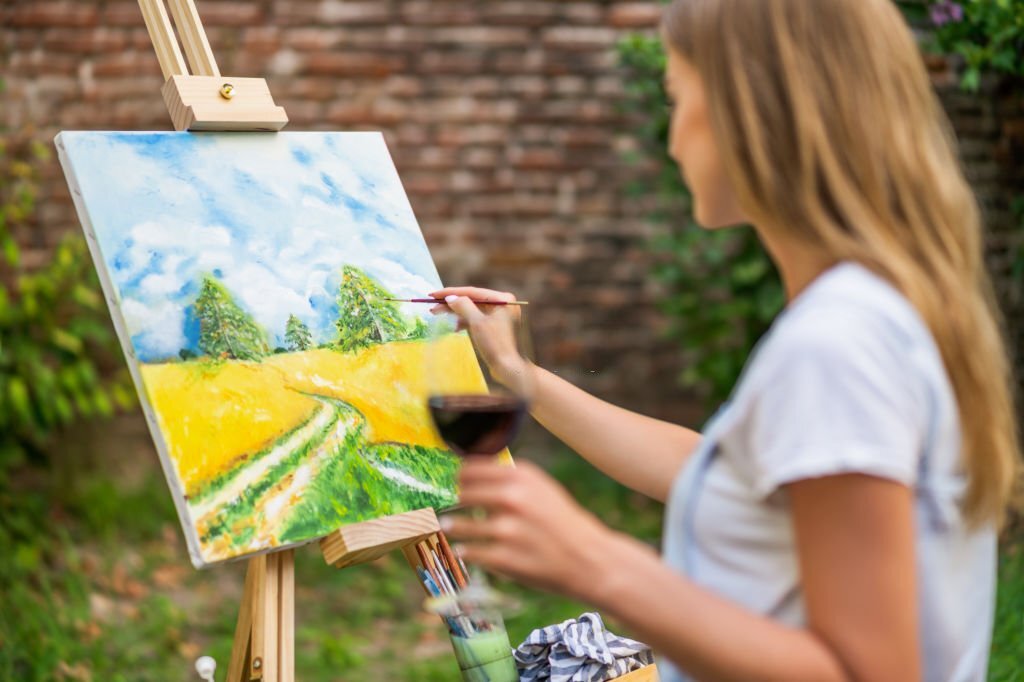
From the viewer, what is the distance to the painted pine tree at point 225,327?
168cm

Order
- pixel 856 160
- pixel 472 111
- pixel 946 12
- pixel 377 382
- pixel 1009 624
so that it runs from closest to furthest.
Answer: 1. pixel 856 160
2. pixel 377 382
3. pixel 1009 624
4. pixel 946 12
5. pixel 472 111

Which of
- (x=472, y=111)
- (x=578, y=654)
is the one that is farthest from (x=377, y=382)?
(x=472, y=111)

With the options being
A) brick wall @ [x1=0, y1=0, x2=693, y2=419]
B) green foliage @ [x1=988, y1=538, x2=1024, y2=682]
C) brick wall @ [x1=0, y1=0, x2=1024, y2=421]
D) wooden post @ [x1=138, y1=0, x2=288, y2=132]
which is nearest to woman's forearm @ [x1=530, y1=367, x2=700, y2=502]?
wooden post @ [x1=138, y1=0, x2=288, y2=132]

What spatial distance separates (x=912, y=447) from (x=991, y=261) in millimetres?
3332

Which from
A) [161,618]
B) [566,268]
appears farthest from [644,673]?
[566,268]

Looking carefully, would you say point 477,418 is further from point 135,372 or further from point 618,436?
point 135,372

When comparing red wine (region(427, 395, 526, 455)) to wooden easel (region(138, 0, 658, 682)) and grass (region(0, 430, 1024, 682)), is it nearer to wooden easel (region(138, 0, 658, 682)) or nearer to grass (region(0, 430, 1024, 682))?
wooden easel (region(138, 0, 658, 682))

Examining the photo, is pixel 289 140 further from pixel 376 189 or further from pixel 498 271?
pixel 498 271

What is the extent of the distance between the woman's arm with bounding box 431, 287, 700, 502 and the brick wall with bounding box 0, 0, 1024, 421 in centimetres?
235

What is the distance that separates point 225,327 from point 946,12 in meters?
2.52

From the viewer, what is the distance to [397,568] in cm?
369

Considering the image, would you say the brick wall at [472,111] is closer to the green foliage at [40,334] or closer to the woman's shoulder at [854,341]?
the green foliage at [40,334]

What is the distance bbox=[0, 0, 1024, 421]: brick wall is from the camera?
3844 millimetres

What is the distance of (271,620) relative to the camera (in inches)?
63.3
